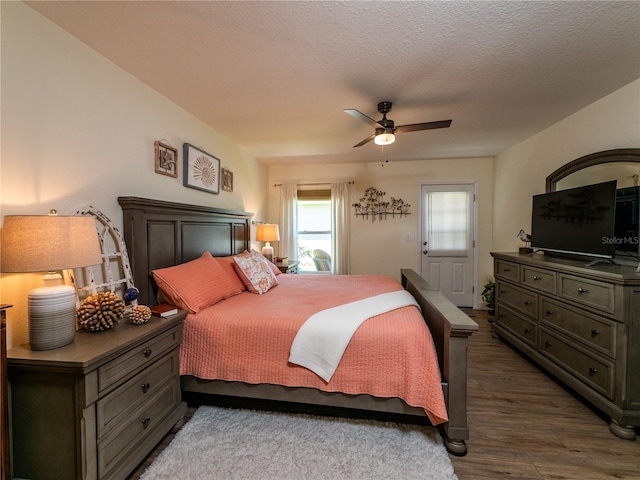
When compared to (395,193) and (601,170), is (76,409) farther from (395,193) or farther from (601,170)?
(395,193)

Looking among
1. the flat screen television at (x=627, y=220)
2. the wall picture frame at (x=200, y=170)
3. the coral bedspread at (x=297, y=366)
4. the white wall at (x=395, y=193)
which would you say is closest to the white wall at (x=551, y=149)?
the white wall at (x=395, y=193)

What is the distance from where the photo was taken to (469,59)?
6.12 ft

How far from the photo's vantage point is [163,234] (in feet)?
7.47

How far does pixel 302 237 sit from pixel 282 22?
3.62 metres

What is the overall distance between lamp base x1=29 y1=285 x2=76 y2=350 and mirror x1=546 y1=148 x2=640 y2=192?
375 centimetres

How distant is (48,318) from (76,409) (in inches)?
16.5

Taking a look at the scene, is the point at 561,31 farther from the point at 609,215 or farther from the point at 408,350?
the point at 408,350

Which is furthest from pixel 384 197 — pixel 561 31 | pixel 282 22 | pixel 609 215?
pixel 282 22

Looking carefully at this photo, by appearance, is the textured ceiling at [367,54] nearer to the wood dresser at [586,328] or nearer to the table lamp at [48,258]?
the table lamp at [48,258]

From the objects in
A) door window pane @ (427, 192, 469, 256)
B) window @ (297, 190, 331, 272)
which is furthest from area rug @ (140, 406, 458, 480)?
door window pane @ (427, 192, 469, 256)

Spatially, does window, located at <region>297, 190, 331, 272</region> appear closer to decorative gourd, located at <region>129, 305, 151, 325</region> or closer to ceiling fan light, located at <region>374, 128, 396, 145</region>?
ceiling fan light, located at <region>374, 128, 396, 145</region>

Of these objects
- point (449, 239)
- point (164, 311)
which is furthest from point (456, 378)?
point (449, 239)

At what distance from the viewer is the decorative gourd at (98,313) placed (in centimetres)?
146

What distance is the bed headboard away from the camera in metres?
2.01
